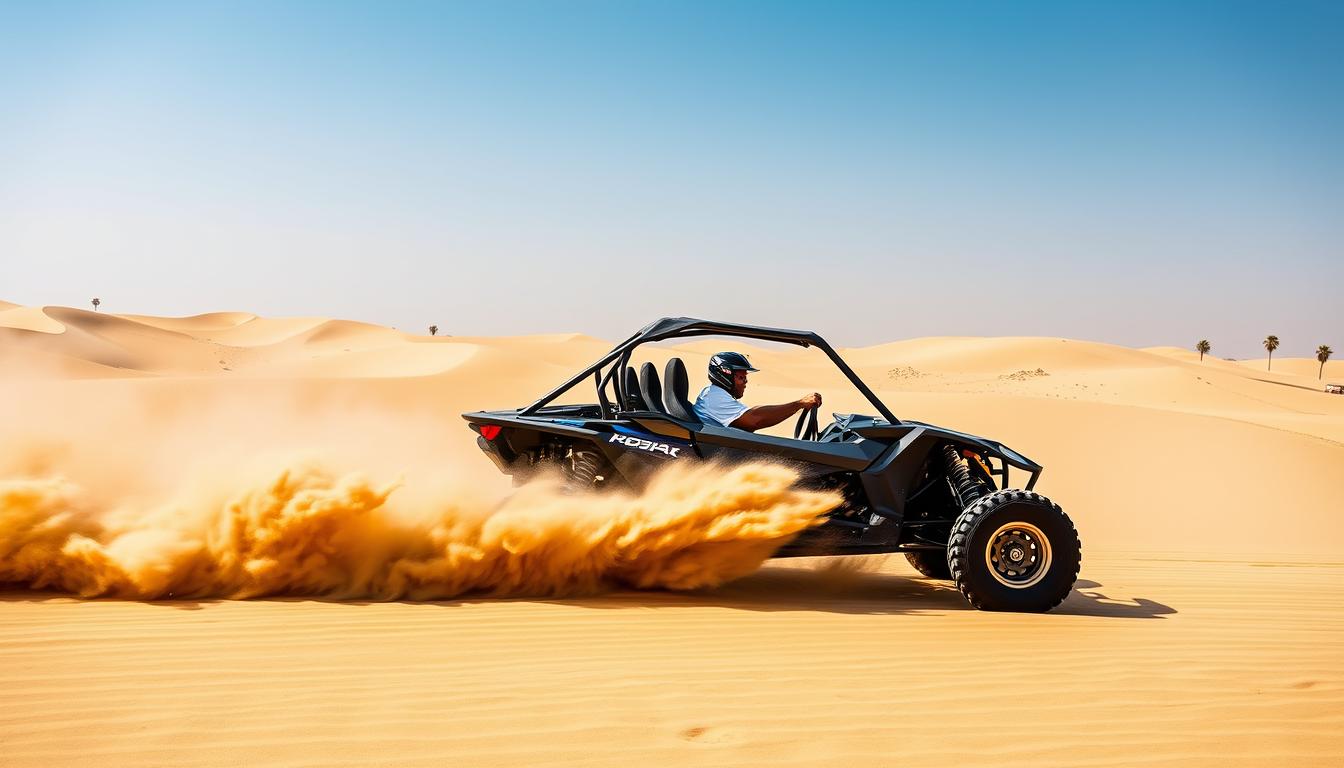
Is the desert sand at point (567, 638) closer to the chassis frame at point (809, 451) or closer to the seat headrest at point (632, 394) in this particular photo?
the chassis frame at point (809, 451)

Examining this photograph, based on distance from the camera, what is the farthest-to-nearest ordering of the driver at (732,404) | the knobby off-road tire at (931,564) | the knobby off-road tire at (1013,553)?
the knobby off-road tire at (931,564)
the driver at (732,404)
the knobby off-road tire at (1013,553)

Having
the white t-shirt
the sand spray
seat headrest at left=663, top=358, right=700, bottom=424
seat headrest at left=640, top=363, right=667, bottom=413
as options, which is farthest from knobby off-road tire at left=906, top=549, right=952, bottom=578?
seat headrest at left=640, top=363, right=667, bottom=413

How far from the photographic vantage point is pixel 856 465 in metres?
6.18

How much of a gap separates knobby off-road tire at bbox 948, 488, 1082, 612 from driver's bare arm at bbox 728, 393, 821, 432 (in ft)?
3.93

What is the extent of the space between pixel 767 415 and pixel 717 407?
35 centimetres

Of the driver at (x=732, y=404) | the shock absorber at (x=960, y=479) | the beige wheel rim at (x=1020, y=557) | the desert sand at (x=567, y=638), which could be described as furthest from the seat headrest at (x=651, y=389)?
the beige wheel rim at (x=1020, y=557)

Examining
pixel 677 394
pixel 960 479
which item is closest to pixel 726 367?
pixel 677 394

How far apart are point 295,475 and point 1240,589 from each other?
22.1 feet

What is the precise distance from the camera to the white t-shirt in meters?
6.33

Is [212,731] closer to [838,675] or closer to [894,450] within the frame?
[838,675]

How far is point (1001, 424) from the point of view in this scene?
1992cm

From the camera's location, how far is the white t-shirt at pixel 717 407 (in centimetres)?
633

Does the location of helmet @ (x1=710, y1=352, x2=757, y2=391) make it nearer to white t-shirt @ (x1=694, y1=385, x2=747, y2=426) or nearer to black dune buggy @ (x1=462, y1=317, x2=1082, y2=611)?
white t-shirt @ (x1=694, y1=385, x2=747, y2=426)

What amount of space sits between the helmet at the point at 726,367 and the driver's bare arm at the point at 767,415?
9.9 inches
